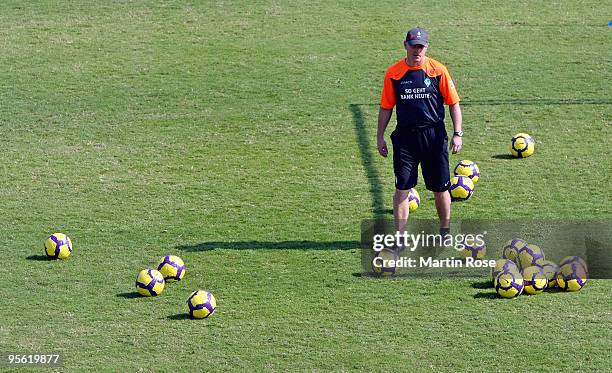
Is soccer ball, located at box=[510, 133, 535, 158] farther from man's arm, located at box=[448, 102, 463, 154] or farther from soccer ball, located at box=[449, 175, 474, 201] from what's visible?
man's arm, located at box=[448, 102, 463, 154]

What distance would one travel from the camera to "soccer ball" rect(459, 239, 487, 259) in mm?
12812

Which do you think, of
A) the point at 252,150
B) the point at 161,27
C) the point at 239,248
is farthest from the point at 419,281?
the point at 161,27

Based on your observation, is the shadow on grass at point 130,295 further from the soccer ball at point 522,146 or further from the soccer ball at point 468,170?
the soccer ball at point 522,146

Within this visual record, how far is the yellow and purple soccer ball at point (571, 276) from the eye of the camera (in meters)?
11.9

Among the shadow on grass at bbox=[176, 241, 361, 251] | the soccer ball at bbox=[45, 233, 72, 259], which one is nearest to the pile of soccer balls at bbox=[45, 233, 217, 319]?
the soccer ball at bbox=[45, 233, 72, 259]

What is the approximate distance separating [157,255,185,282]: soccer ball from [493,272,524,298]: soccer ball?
11.3 feet

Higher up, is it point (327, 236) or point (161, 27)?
point (161, 27)

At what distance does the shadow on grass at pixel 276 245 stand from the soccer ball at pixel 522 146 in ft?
12.2

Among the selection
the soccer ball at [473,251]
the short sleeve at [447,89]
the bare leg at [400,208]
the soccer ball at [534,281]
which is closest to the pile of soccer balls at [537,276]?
the soccer ball at [534,281]

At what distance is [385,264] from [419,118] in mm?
1642

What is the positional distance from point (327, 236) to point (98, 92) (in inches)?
274

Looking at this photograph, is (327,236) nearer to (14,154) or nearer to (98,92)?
(14,154)

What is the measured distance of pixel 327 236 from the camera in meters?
13.9

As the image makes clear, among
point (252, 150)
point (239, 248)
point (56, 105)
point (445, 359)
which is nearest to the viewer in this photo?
point (445, 359)
